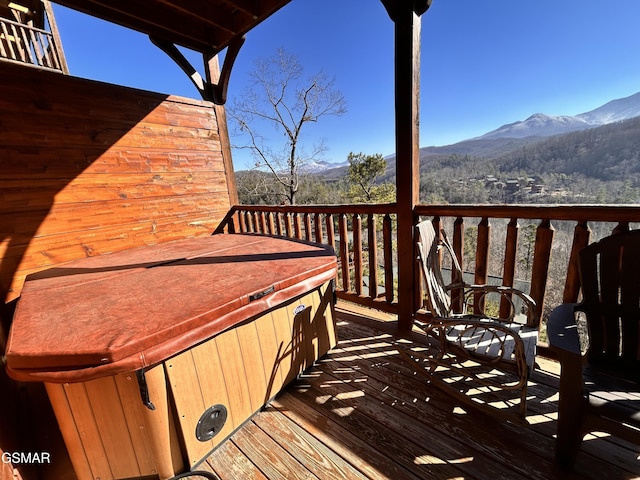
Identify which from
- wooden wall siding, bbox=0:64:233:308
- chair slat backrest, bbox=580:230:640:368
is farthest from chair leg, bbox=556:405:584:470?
wooden wall siding, bbox=0:64:233:308

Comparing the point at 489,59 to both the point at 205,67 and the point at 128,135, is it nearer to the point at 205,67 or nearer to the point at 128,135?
the point at 205,67

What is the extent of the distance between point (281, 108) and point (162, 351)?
562 inches

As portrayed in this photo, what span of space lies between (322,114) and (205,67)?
36.7 ft

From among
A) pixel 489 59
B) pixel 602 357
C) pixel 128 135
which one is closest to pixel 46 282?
pixel 128 135

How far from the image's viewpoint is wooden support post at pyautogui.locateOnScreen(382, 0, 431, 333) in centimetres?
191

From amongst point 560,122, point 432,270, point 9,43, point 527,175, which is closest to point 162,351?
point 432,270

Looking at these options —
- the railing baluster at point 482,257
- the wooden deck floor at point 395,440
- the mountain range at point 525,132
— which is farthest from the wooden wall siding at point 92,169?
the mountain range at point 525,132

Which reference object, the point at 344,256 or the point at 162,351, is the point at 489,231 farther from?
the point at 162,351

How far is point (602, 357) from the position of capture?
134 cm

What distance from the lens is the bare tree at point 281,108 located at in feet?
42.0

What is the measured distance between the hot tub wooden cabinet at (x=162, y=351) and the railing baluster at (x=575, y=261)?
1472mm

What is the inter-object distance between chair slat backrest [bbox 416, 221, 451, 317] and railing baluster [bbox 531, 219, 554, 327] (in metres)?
0.57

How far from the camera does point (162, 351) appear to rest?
3.49 feet

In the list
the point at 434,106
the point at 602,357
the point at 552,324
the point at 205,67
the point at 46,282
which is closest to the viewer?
the point at 552,324
